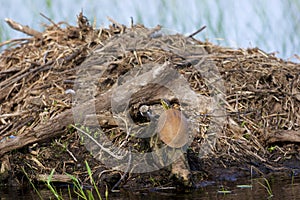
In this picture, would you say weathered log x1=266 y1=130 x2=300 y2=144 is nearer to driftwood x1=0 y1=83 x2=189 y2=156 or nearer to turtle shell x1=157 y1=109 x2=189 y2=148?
driftwood x1=0 y1=83 x2=189 y2=156

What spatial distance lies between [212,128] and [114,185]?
111cm

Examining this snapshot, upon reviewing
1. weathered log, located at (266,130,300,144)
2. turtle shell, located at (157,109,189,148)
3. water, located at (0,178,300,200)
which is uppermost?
turtle shell, located at (157,109,189,148)

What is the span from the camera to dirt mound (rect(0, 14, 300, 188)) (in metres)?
4.05

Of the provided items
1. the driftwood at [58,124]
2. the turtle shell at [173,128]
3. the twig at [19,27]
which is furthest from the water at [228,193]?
the twig at [19,27]

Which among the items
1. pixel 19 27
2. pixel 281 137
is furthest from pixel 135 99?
pixel 19 27

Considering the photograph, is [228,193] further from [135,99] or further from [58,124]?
[58,124]

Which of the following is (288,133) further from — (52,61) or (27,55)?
(27,55)

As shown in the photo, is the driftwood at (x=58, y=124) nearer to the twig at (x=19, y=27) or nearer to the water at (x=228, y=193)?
the water at (x=228, y=193)

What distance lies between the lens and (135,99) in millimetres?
4195

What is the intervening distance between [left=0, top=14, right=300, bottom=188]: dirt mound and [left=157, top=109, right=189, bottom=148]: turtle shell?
21 centimetres

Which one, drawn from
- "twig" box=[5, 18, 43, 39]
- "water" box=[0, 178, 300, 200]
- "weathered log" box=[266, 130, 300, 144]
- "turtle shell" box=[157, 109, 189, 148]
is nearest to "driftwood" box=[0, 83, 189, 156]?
"water" box=[0, 178, 300, 200]

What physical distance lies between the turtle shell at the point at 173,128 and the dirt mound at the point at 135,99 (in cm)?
21

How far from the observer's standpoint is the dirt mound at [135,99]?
13.3ft

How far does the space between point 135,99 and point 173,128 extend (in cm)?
90
